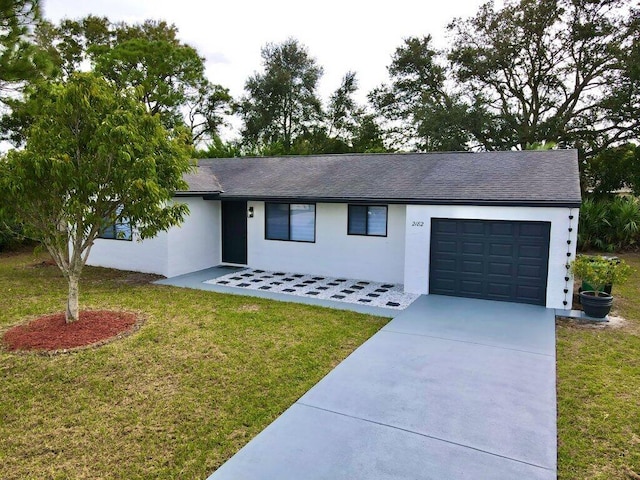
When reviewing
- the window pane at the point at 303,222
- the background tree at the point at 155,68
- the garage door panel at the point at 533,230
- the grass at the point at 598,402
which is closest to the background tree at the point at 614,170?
the garage door panel at the point at 533,230

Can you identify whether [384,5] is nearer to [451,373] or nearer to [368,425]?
[451,373]

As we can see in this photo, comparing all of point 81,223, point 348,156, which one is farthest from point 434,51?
point 81,223

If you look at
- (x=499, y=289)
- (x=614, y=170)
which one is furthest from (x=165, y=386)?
(x=614, y=170)

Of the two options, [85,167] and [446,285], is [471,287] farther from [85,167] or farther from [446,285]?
[85,167]

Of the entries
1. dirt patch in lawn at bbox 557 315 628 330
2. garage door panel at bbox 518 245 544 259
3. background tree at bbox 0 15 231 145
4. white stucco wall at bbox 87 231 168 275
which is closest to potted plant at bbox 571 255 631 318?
dirt patch in lawn at bbox 557 315 628 330

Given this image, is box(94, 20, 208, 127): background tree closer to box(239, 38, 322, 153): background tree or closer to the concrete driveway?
box(239, 38, 322, 153): background tree
